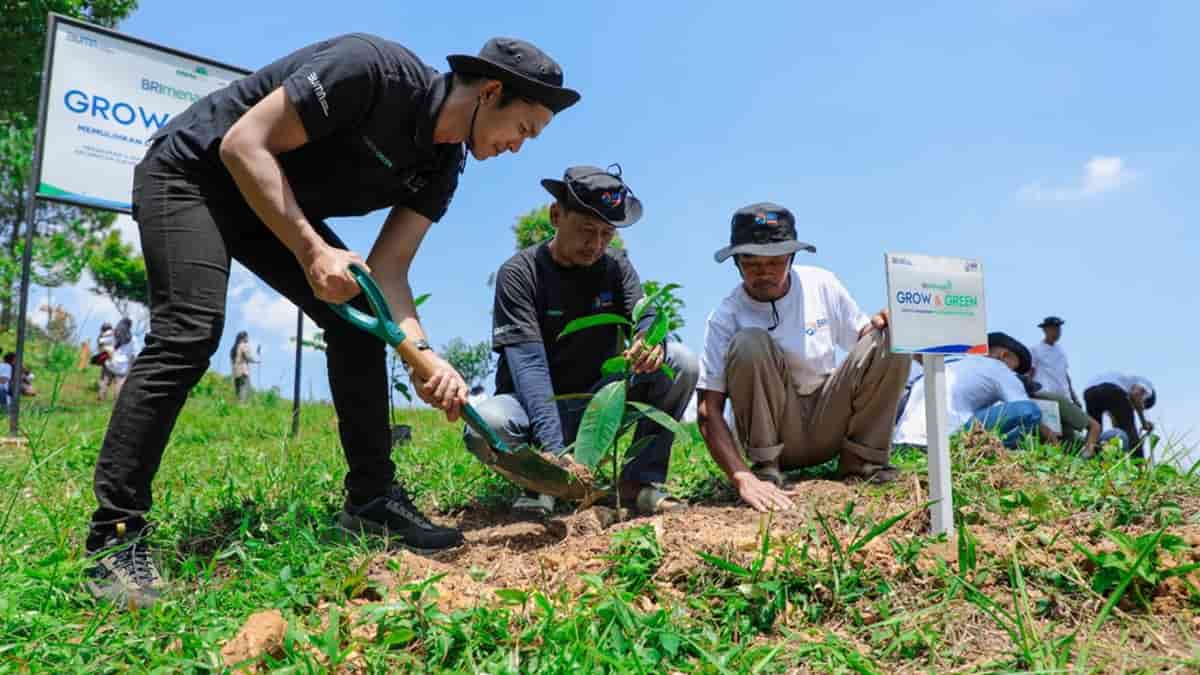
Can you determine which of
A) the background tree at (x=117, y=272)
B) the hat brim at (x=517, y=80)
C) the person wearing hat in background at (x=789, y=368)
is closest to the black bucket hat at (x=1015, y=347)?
the person wearing hat in background at (x=789, y=368)

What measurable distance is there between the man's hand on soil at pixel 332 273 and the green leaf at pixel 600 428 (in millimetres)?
722

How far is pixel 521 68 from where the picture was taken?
199cm

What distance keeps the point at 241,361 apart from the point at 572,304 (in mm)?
10255

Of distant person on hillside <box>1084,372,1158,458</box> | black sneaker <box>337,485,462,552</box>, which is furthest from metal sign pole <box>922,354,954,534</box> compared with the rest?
distant person on hillside <box>1084,372,1158,458</box>

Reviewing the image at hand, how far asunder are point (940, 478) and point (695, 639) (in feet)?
2.71

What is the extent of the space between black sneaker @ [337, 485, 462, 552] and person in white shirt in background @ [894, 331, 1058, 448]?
252cm

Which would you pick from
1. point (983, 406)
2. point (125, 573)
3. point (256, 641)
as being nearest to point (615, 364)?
point (256, 641)

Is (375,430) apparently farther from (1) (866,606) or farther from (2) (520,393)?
(1) (866,606)

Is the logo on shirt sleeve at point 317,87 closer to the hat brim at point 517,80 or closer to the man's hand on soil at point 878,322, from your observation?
the hat brim at point 517,80

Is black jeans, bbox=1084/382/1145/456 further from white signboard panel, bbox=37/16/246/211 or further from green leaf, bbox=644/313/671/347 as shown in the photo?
white signboard panel, bbox=37/16/246/211

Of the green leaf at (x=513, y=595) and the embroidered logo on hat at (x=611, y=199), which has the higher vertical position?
the embroidered logo on hat at (x=611, y=199)

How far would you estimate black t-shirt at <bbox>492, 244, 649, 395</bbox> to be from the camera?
9.78ft

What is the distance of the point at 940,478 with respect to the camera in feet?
6.41

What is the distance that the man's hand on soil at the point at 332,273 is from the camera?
1900 millimetres
